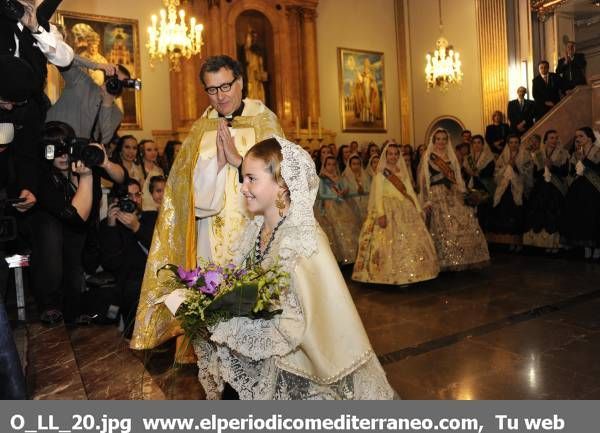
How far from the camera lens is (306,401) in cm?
206

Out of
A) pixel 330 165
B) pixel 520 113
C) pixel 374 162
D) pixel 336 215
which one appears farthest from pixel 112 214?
pixel 520 113

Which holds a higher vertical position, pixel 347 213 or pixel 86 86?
pixel 86 86

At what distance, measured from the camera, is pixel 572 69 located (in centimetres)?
1141

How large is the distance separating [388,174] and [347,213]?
2113mm

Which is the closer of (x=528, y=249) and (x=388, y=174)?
(x=388, y=174)

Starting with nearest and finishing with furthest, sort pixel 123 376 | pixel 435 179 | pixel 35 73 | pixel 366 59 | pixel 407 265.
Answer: pixel 35 73 → pixel 123 376 → pixel 407 265 → pixel 435 179 → pixel 366 59

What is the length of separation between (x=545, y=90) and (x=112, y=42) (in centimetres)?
938

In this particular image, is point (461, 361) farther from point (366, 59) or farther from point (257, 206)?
point (366, 59)

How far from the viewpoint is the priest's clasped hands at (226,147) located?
9.29ft

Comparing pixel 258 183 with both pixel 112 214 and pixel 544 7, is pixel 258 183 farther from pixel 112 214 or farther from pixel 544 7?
pixel 544 7

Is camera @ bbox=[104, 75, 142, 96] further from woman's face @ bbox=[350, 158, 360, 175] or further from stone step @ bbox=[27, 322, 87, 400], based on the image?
woman's face @ bbox=[350, 158, 360, 175]

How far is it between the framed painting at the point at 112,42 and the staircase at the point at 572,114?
26.7 ft

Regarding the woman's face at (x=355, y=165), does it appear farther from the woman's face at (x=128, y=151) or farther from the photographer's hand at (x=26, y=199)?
the photographer's hand at (x=26, y=199)


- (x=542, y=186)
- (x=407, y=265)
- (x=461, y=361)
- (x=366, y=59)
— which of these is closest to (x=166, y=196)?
(x=461, y=361)
